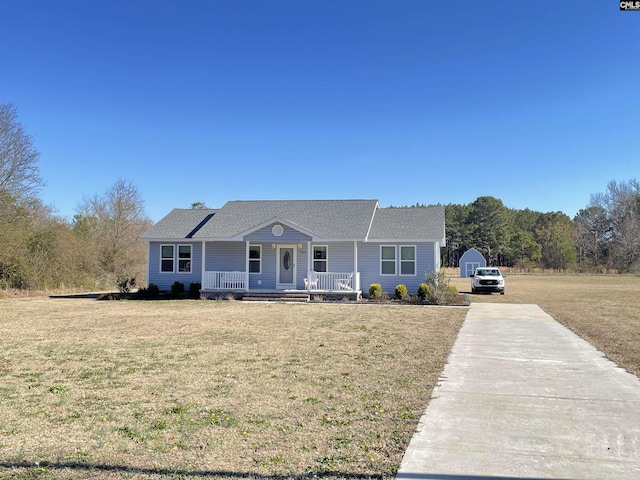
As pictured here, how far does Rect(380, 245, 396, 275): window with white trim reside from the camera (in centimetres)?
2308

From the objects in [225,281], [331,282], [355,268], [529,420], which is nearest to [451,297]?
[355,268]

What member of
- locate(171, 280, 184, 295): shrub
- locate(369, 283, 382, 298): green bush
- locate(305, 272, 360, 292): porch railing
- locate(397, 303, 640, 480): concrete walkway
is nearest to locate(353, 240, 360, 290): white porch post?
locate(305, 272, 360, 292): porch railing

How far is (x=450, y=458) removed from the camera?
410 cm

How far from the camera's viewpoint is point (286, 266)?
2361 cm

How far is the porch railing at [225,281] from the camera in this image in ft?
73.6

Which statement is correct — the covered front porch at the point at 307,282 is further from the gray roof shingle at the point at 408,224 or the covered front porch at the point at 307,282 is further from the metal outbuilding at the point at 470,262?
the metal outbuilding at the point at 470,262

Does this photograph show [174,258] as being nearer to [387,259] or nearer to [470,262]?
[387,259]

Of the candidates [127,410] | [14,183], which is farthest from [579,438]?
[14,183]

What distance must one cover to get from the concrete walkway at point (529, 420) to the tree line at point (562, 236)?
6611 cm

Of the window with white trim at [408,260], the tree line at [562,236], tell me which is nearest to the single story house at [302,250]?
the window with white trim at [408,260]

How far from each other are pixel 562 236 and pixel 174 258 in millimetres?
64077

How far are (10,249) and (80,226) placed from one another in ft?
40.3

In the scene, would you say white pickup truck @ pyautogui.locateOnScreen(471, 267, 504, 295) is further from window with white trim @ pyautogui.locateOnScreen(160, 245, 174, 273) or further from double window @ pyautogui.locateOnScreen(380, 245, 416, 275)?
window with white trim @ pyautogui.locateOnScreen(160, 245, 174, 273)

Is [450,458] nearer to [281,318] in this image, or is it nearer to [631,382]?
[631,382]
